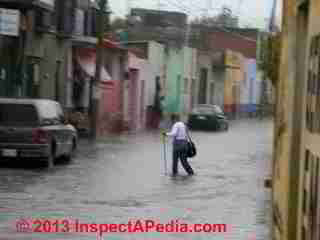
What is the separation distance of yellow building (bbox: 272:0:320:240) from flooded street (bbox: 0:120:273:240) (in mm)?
5610

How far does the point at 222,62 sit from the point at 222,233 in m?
61.0

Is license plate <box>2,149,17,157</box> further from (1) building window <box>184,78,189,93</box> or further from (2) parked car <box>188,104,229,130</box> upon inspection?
(1) building window <box>184,78,189,93</box>

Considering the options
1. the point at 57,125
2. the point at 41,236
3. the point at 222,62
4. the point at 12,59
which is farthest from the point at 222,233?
the point at 222,62

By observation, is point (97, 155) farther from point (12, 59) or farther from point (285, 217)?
point (285, 217)

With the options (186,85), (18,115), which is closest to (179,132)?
(18,115)

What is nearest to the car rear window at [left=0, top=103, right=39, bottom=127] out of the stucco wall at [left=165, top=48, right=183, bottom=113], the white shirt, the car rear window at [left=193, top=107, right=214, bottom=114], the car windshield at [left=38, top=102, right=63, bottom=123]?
the car windshield at [left=38, top=102, right=63, bottom=123]

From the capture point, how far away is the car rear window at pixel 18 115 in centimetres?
2344

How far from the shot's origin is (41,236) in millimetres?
12352

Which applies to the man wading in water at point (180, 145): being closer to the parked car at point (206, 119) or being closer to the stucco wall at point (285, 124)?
the stucco wall at point (285, 124)

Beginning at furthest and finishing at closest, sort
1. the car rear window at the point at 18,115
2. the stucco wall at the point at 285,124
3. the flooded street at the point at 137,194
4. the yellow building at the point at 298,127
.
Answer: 1. the car rear window at the point at 18,115
2. the flooded street at the point at 137,194
3. the stucco wall at the point at 285,124
4. the yellow building at the point at 298,127

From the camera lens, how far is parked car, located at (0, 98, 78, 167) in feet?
75.8

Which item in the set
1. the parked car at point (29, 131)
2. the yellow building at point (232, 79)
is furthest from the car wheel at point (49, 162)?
the yellow building at point (232, 79)

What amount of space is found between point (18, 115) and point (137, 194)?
5.87m

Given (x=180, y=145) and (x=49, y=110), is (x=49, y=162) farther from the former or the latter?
(x=180, y=145)
